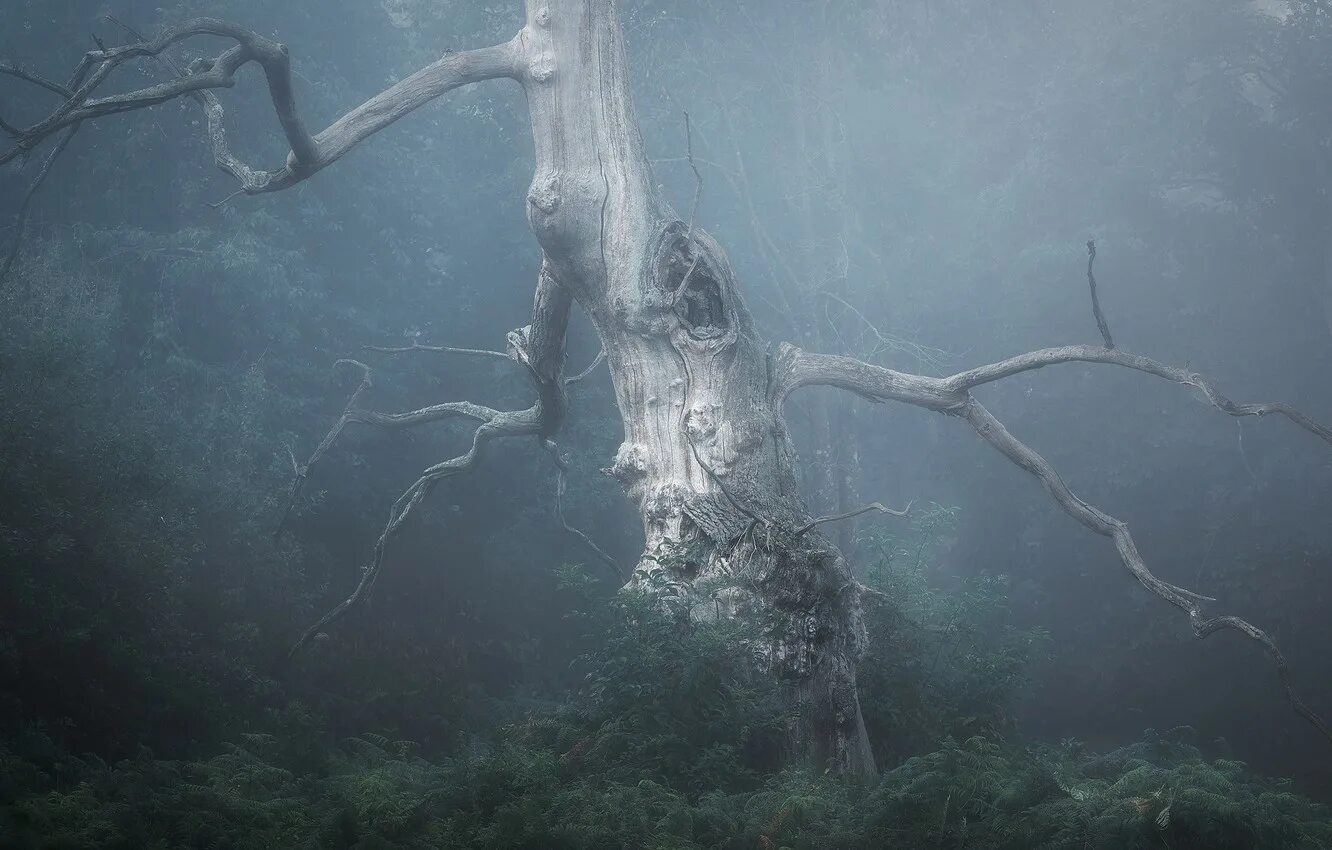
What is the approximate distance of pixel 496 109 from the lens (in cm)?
1216

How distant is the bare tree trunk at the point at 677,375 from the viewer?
590cm

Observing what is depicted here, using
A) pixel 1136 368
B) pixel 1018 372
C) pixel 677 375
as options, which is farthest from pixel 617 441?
pixel 1136 368

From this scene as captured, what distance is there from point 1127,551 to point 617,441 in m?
6.30

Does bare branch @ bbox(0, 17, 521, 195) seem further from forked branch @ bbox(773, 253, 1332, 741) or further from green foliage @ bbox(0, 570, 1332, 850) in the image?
green foliage @ bbox(0, 570, 1332, 850)

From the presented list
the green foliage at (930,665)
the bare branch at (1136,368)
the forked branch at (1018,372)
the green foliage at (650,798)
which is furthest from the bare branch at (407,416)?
the bare branch at (1136,368)

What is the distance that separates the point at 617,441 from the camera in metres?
11.8

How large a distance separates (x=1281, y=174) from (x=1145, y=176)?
1709mm

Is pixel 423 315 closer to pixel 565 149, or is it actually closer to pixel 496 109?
pixel 496 109

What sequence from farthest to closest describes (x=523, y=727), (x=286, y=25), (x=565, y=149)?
(x=286, y=25), (x=565, y=149), (x=523, y=727)

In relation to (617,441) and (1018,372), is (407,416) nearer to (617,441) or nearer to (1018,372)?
(617,441)

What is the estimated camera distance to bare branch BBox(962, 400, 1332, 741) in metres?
5.98

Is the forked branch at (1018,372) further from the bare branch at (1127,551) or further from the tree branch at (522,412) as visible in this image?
the tree branch at (522,412)

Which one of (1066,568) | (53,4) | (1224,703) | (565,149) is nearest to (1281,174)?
(1066,568)

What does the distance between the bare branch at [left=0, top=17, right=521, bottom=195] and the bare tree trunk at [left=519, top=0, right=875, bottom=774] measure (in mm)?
560
